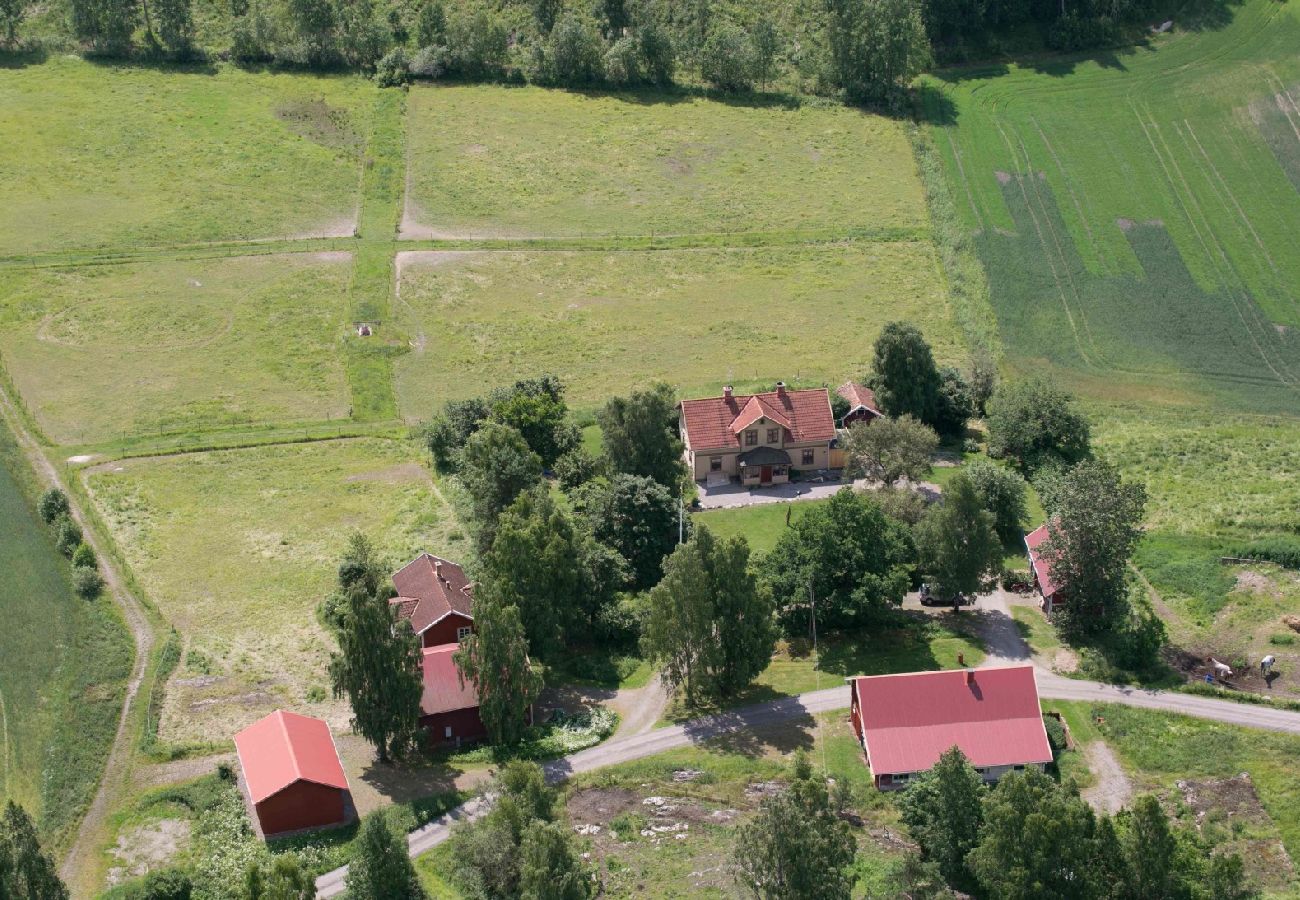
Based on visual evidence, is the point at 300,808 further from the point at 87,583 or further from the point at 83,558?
the point at 83,558

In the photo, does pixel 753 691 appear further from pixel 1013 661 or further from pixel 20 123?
pixel 20 123

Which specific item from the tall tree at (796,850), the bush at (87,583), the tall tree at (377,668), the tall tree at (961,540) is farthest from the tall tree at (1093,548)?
the bush at (87,583)

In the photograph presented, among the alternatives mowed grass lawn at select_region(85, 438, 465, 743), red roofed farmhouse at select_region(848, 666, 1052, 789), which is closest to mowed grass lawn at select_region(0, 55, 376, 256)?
mowed grass lawn at select_region(85, 438, 465, 743)

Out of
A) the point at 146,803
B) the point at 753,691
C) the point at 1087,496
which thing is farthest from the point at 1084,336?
the point at 146,803

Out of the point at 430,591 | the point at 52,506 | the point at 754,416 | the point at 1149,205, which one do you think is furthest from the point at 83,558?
the point at 1149,205

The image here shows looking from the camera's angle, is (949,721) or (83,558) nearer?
(949,721)

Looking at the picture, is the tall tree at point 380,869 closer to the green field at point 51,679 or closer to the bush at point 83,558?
the green field at point 51,679

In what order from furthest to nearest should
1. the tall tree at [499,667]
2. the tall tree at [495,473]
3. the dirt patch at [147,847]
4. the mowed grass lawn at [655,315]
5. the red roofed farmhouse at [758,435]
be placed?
the mowed grass lawn at [655,315] < the red roofed farmhouse at [758,435] < the tall tree at [495,473] < the tall tree at [499,667] < the dirt patch at [147,847]
